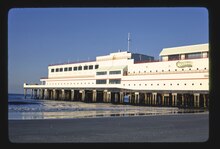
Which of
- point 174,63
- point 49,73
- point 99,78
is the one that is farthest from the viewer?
point 49,73

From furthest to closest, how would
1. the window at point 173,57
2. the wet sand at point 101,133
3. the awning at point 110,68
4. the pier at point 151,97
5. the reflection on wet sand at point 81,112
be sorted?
the awning at point 110,68 < the window at point 173,57 < the pier at point 151,97 < the reflection on wet sand at point 81,112 < the wet sand at point 101,133

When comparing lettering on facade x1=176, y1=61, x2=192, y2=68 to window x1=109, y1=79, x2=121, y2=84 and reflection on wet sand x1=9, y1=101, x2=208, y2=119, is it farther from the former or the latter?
window x1=109, y1=79, x2=121, y2=84

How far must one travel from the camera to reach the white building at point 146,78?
39.8 m

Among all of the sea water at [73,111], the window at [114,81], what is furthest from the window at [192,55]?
the sea water at [73,111]

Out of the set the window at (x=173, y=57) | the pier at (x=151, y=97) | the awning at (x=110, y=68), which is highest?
the window at (x=173, y=57)

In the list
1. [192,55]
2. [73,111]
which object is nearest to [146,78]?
[192,55]

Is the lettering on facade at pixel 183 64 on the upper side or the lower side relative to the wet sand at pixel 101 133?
upper

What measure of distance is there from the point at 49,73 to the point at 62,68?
19.3ft

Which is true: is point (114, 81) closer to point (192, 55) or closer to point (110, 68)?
point (110, 68)

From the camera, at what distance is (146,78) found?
45406mm

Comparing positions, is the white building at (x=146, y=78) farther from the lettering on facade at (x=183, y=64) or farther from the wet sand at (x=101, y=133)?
the wet sand at (x=101, y=133)
